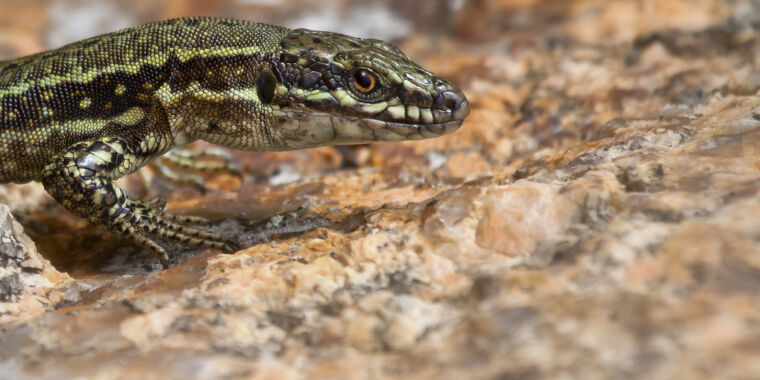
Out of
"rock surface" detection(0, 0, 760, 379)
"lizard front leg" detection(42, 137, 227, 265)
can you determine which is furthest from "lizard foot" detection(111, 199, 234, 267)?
"rock surface" detection(0, 0, 760, 379)

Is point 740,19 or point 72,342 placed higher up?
point 740,19

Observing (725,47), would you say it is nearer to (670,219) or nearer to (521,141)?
(521,141)

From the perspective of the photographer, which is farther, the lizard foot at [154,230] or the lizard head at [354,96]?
the lizard head at [354,96]

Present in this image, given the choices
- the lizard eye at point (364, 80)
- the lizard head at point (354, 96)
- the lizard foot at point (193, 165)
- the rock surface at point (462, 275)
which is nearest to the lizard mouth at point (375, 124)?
the lizard head at point (354, 96)

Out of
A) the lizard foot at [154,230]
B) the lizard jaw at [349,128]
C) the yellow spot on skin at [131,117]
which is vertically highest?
the yellow spot on skin at [131,117]

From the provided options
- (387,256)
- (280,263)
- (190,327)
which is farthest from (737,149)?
(190,327)

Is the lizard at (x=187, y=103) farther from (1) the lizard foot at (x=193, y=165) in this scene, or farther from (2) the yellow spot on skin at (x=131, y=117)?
(1) the lizard foot at (x=193, y=165)

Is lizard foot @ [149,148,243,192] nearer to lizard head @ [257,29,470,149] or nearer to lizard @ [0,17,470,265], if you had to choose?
lizard @ [0,17,470,265]
